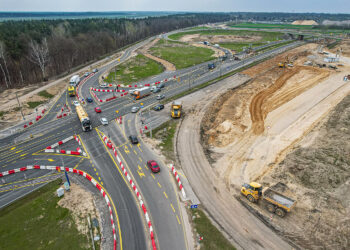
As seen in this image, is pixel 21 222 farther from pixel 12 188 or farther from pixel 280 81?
pixel 280 81

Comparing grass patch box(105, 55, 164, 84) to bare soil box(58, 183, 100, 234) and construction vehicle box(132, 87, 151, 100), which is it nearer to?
construction vehicle box(132, 87, 151, 100)

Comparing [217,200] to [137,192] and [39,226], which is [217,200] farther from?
[39,226]

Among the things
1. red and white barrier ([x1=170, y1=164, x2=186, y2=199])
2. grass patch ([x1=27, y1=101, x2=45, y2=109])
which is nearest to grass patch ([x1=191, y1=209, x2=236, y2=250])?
red and white barrier ([x1=170, y1=164, x2=186, y2=199])

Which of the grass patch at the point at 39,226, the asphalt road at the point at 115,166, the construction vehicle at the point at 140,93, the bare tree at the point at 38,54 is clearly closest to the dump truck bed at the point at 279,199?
the asphalt road at the point at 115,166

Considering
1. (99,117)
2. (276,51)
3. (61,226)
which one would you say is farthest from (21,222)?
(276,51)

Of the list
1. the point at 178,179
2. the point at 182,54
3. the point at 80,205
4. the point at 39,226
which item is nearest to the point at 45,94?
the point at 80,205

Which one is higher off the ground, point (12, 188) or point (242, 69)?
point (242, 69)
